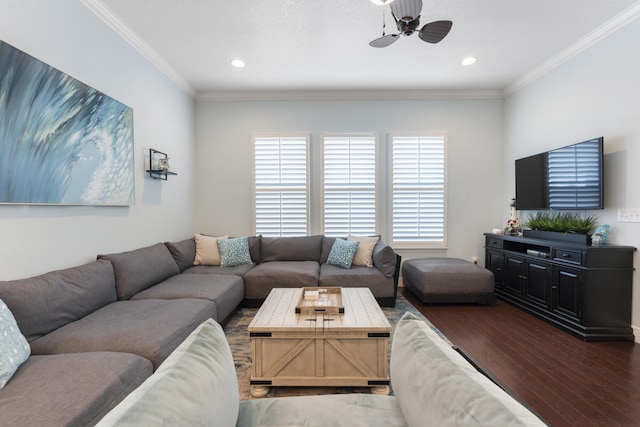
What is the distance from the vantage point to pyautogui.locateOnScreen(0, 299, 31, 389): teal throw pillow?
1244 millimetres

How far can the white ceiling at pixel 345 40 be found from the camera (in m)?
2.52

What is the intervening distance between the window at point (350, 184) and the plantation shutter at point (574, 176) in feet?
7.10

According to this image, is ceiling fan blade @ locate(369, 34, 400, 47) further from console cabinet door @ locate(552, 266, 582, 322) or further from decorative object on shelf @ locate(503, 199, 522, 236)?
decorative object on shelf @ locate(503, 199, 522, 236)

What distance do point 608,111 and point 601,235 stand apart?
4.02 feet

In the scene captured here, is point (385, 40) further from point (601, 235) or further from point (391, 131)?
point (601, 235)

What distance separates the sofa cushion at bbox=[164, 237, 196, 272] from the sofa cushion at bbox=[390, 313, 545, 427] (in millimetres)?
3077

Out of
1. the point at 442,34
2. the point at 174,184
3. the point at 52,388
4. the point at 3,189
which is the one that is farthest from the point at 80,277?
the point at 442,34

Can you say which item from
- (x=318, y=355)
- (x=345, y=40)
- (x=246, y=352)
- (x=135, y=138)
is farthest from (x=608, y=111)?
(x=135, y=138)

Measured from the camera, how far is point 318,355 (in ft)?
6.26

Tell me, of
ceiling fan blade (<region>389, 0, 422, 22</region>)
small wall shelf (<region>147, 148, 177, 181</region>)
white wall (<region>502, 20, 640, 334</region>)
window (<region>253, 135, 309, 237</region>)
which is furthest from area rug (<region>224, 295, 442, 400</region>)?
ceiling fan blade (<region>389, 0, 422, 22</region>)

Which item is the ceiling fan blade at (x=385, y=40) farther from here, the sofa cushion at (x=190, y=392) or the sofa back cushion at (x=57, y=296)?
the sofa back cushion at (x=57, y=296)

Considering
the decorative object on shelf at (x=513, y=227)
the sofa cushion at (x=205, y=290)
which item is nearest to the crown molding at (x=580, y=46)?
the decorative object on shelf at (x=513, y=227)

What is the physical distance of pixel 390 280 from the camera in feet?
11.3

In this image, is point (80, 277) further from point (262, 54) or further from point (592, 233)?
point (592, 233)
